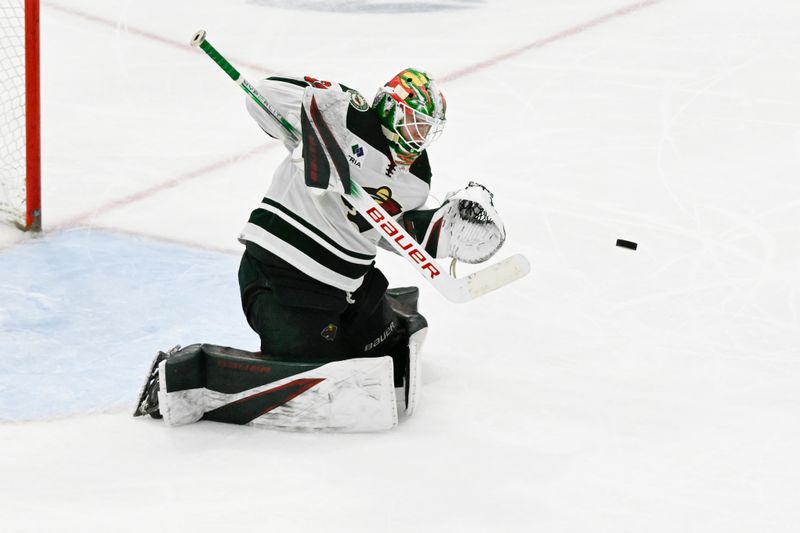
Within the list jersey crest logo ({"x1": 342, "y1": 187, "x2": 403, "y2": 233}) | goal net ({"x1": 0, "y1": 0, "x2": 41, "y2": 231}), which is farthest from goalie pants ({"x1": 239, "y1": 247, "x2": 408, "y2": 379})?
goal net ({"x1": 0, "y1": 0, "x2": 41, "y2": 231})

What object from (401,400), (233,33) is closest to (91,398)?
(401,400)

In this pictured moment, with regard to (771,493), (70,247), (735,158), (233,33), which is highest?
(233,33)

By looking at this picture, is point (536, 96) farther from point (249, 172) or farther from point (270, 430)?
point (270, 430)

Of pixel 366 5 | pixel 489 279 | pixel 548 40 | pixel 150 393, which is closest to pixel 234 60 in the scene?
pixel 366 5

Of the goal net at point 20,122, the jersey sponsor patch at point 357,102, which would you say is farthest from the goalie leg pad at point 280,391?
the goal net at point 20,122

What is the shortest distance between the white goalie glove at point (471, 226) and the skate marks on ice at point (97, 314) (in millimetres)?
780

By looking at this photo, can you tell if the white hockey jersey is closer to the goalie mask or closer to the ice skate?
the goalie mask

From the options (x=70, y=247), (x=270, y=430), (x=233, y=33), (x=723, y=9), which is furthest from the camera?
(x=723, y=9)

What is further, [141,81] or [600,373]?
[141,81]

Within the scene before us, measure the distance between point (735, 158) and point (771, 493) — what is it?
7.37 ft

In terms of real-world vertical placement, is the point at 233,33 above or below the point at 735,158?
above

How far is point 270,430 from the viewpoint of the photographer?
2691 mm

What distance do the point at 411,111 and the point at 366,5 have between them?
12.1 ft

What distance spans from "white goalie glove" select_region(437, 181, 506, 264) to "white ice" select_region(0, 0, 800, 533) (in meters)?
0.39
